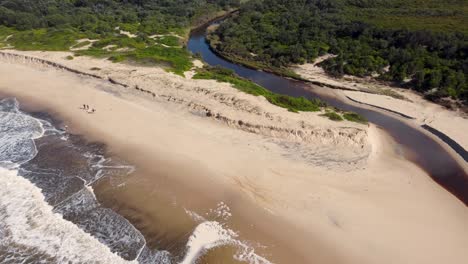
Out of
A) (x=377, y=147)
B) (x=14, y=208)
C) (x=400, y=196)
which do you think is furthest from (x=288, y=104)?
(x=14, y=208)

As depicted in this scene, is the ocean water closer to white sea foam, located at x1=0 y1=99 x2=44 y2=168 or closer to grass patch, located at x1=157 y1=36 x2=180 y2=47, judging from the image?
white sea foam, located at x1=0 y1=99 x2=44 y2=168

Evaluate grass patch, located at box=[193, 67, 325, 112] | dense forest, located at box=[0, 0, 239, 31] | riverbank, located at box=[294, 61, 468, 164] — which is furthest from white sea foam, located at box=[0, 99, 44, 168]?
riverbank, located at box=[294, 61, 468, 164]

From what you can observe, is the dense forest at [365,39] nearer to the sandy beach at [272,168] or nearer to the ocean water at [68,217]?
the sandy beach at [272,168]

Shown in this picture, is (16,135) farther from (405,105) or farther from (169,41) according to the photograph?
(405,105)

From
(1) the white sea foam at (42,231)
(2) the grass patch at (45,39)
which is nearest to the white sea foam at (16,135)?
(1) the white sea foam at (42,231)

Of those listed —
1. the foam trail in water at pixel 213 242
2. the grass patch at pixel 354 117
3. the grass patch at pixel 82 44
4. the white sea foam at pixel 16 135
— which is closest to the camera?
the foam trail in water at pixel 213 242

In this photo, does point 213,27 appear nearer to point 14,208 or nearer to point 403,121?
point 403,121
